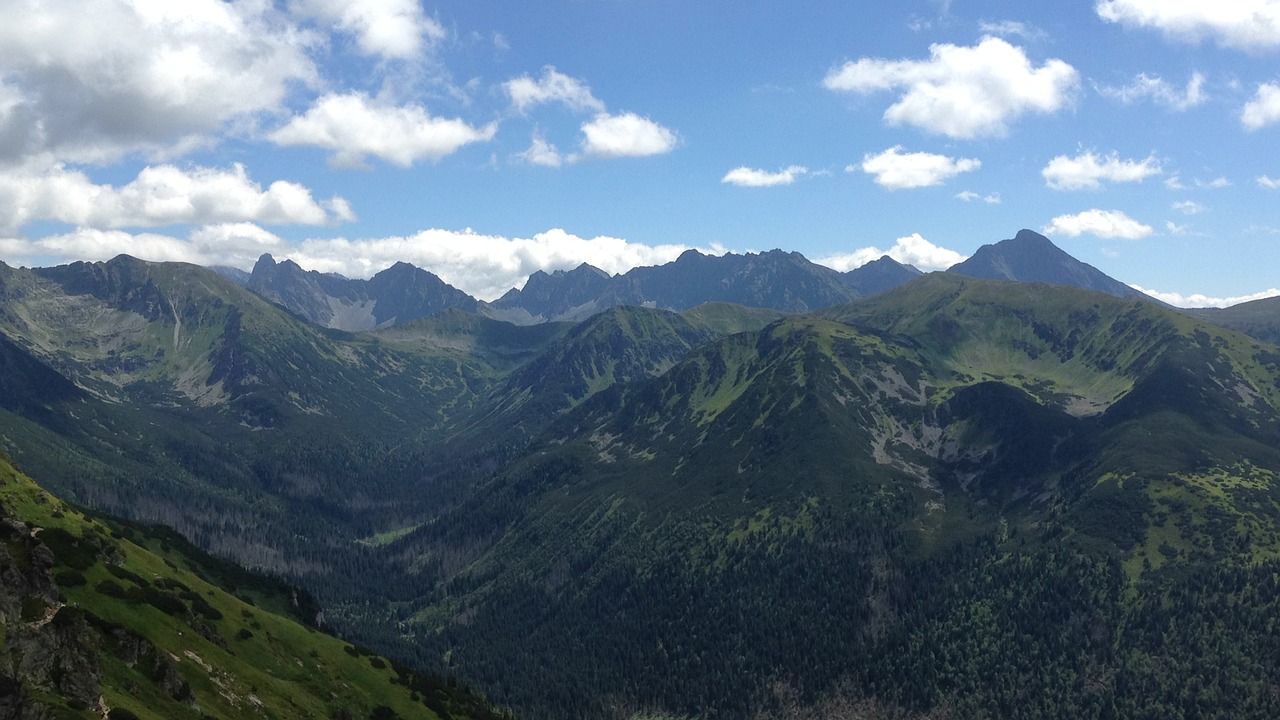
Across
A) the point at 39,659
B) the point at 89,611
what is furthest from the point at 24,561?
the point at 39,659

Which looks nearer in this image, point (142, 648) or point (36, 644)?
point (36, 644)

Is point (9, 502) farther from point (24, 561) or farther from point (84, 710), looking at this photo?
point (84, 710)

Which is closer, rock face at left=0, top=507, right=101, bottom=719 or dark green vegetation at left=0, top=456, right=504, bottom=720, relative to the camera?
rock face at left=0, top=507, right=101, bottom=719

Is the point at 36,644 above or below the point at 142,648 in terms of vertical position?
above

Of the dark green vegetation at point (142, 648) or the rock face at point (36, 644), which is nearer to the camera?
the rock face at point (36, 644)

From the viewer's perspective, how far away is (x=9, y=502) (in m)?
142

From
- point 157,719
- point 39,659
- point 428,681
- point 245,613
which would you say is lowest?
point 428,681

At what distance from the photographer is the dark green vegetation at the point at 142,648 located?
81.4m

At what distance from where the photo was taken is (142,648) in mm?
100062

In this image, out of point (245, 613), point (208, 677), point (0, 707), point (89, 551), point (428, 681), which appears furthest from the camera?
point (428, 681)

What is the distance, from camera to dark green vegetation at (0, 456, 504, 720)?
81438mm

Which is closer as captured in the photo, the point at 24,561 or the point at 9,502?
the point at 24,561

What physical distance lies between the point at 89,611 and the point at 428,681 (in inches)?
3660

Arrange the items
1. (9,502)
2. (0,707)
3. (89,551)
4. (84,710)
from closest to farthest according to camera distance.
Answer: (0,707), (84,710), (89,551), (9,502)
